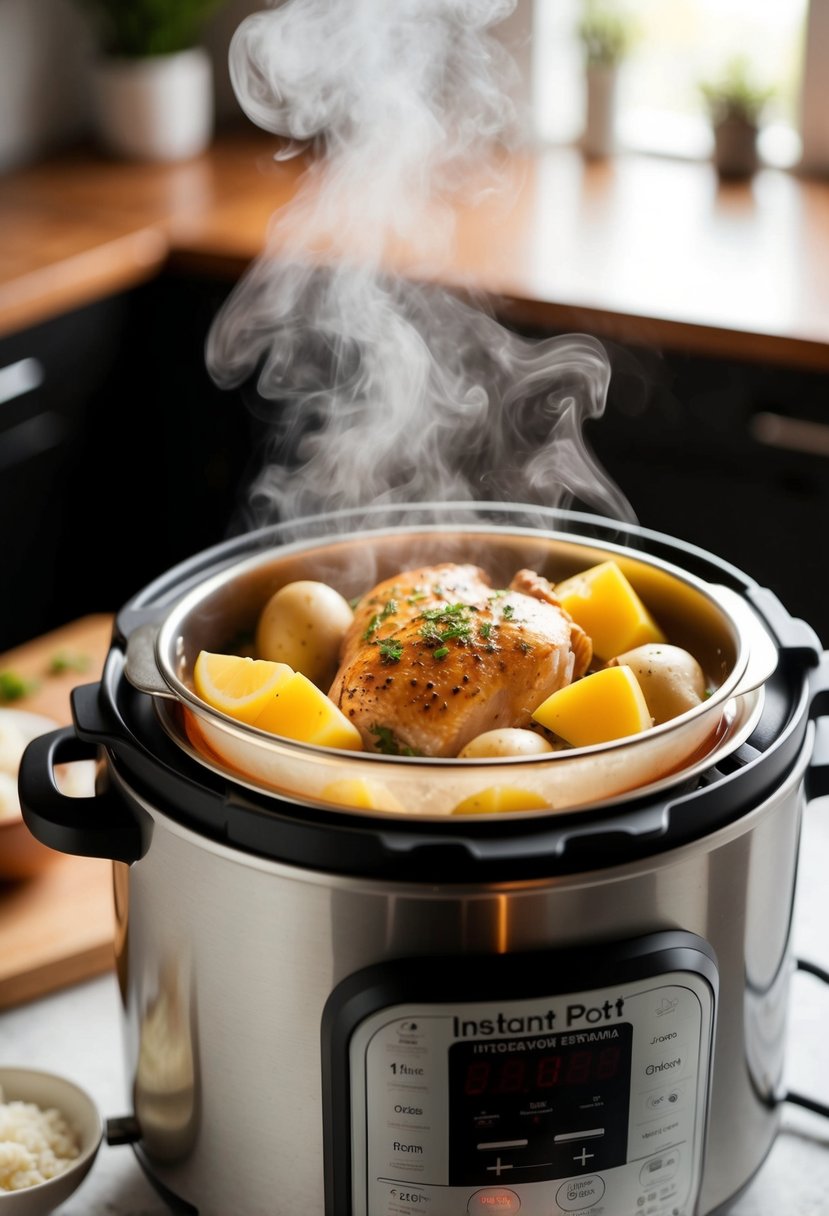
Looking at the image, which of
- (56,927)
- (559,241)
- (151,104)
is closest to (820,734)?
(56,927)

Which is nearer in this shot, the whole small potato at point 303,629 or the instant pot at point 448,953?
the instant pot at point 448,953

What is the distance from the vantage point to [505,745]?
0.94m

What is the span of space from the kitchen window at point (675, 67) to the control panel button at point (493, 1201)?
8.51 ft

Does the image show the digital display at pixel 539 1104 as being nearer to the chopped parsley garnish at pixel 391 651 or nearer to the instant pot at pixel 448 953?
the instant pot at pixel 448 953

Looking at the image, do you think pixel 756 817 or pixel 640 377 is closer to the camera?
pixel 756 817

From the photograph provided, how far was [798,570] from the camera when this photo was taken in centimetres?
227

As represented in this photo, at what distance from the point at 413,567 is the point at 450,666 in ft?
0.76

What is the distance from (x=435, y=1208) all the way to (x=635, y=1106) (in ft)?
0.45

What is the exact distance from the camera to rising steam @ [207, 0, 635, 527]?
1600 millimetres

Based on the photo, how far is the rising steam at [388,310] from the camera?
5.25 ft

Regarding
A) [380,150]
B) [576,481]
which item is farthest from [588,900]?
[380,150]

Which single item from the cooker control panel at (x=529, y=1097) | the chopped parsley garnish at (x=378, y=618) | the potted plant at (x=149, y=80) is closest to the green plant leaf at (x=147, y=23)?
the potted plant at (x=149, y=80)

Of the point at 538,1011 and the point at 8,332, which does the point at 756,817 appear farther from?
the point at 8,332

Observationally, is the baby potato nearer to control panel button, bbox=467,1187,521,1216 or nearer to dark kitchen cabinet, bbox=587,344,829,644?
control panel button, bbox=467,1187,521,1216
